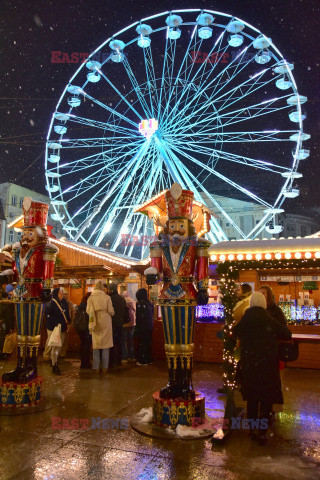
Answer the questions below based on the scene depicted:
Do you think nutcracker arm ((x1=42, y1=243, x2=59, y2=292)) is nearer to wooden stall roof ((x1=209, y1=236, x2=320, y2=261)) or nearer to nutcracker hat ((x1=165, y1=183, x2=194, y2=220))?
nutcracker hat ((x1=165, y1=183, x2=194, y2=220))

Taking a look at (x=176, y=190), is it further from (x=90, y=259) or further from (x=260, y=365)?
(x=90, y=259)

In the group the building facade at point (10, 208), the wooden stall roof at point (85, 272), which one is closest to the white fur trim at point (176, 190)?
the wooden stall roof at point (85, 272)

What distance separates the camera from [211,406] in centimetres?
557

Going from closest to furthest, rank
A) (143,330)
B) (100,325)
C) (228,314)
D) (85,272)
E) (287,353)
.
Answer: (287,353) < (228,314) < (100,325) < (143,330) < (85,272)

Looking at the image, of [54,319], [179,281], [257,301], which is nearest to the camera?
[257,301]

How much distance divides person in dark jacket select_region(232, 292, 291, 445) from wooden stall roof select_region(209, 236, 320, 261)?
1.36 meters

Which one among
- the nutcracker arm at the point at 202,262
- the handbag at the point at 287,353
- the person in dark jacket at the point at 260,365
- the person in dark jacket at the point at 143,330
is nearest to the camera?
the person in dark jacket at the point at 260,365

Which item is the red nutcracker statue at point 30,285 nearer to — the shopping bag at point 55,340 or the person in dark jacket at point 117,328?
the shopping bag at point 55,340

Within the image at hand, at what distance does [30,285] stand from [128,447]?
258 cm

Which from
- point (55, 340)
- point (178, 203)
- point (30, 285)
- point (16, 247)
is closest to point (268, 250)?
point (178, 203)

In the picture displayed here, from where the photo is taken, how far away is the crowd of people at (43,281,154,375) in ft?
25.5

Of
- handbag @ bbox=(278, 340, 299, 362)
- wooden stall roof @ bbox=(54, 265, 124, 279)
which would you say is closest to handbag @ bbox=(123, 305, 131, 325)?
wooden stall roof @ bbox=(54, 265, 124, 279)

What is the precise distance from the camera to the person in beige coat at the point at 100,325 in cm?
775

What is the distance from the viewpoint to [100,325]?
7758 millimetres
